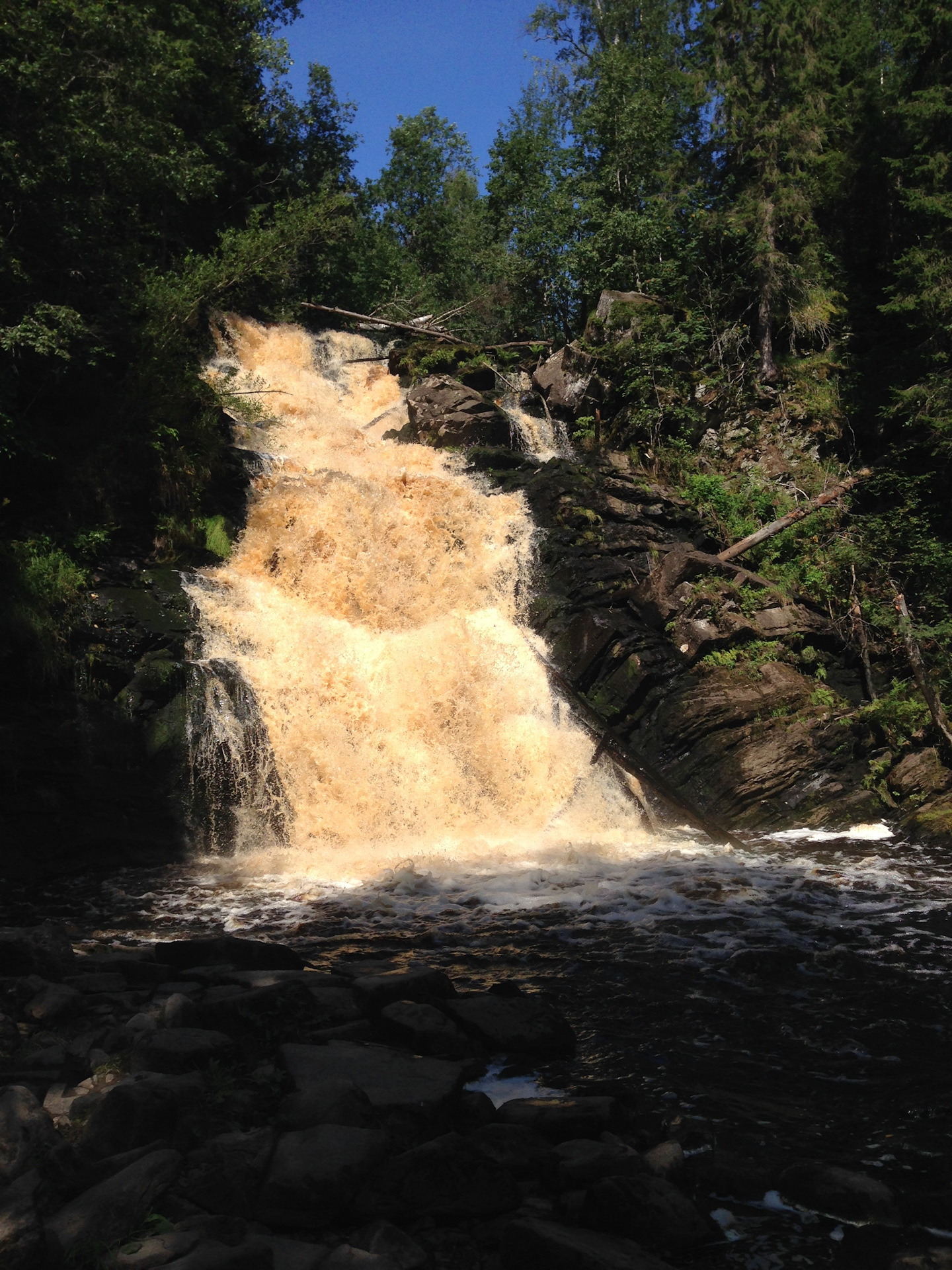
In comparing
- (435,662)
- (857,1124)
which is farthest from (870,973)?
(435,662)

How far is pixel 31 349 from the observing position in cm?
1291

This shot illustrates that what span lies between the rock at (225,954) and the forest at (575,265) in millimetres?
5972

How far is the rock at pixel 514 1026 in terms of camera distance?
5594 millimetres

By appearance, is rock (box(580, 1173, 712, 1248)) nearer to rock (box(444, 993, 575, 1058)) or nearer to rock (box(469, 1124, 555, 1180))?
rock (box(469, 1124, 555, 1180))

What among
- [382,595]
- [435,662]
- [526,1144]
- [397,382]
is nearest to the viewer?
[526,1144]

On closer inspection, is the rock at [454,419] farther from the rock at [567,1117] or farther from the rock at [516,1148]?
the rock at [516,1148]

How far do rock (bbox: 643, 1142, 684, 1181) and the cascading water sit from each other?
6622mm

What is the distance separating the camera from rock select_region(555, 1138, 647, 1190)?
3941 millimetres

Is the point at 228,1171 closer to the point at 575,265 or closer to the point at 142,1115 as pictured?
the point at 142,1115

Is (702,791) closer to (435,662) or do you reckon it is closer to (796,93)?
(435,662)

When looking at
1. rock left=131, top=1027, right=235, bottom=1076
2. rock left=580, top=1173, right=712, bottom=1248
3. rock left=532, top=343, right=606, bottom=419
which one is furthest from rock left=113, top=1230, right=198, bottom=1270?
rock left=532, top=343, right=606, bottom=419

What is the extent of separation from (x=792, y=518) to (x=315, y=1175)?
1640 centimetres

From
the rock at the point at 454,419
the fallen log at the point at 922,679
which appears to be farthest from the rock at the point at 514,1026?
the rock at the point at 454,419

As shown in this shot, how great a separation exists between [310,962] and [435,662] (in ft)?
21.9
